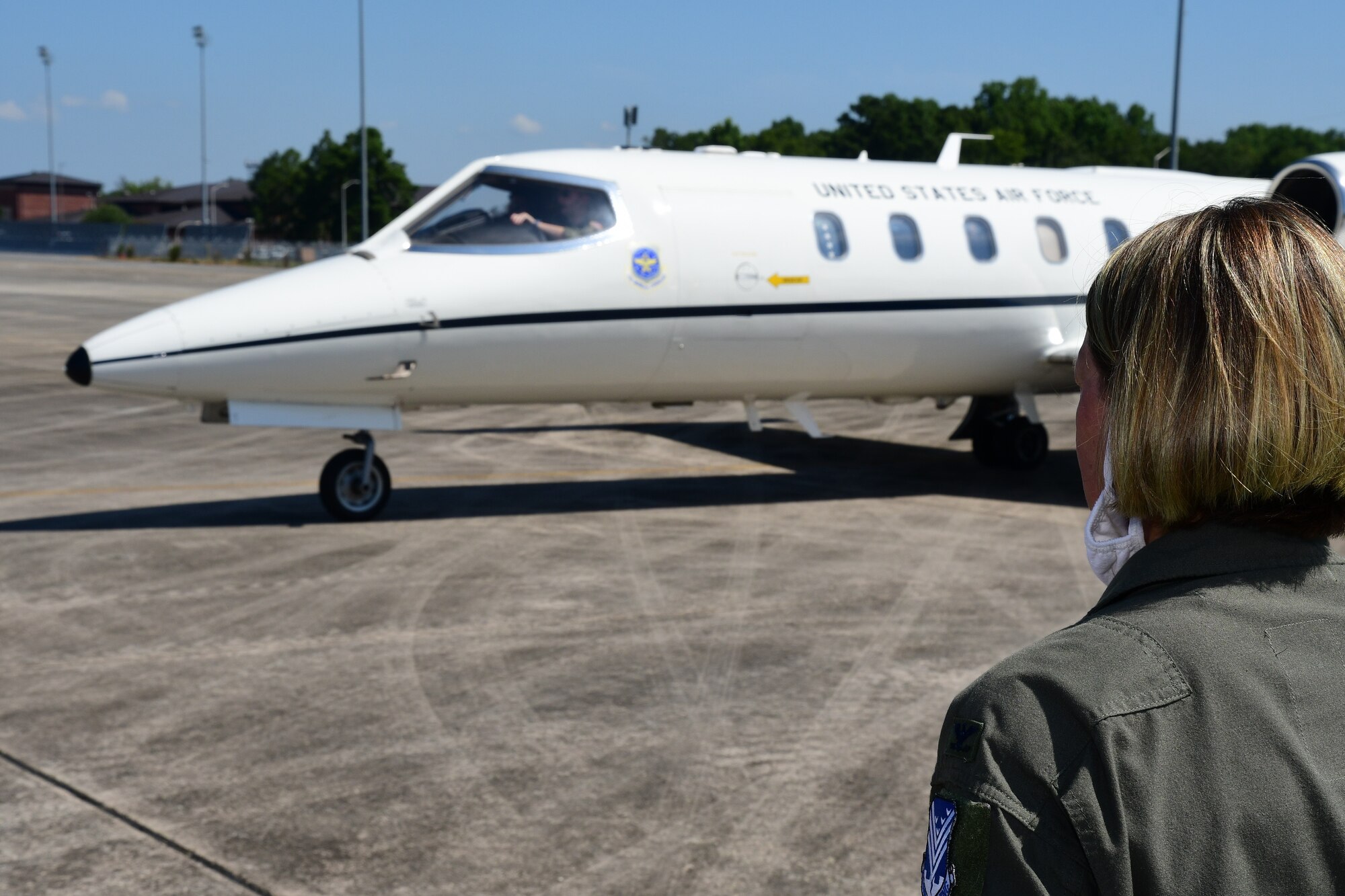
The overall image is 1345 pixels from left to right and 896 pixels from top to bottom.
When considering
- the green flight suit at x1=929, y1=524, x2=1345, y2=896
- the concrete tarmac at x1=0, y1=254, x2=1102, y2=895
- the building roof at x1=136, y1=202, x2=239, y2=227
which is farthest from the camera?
the building roof at x1=136, y1=202, x2=239, y2=227

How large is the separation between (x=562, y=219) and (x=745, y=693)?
4748mm

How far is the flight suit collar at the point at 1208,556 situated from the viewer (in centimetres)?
144

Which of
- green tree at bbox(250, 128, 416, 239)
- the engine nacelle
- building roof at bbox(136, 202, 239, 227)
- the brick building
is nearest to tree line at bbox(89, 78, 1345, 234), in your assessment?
green tree at bbox(250, 128, 416, 239)

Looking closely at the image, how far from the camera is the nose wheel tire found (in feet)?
43.4

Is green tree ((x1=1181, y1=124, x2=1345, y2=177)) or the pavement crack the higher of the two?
green tree ((x1=1181, y1=124, x2=1345, y2=177))

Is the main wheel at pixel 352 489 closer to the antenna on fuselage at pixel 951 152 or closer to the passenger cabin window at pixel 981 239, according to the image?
the passenger cabin window at pixel 981 239

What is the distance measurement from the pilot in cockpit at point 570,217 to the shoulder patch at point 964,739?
28.6 feet

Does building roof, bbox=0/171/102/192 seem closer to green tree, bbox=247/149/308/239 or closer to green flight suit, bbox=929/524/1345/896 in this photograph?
green tree, bbox=247/149/308/239

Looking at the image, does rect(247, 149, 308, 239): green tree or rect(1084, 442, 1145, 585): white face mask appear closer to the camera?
rect(1084, 442, 1145, 585): white face mask

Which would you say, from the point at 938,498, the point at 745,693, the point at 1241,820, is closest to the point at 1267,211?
the point at 1241,820

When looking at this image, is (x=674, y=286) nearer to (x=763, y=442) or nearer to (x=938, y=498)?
(x=938, y=498)

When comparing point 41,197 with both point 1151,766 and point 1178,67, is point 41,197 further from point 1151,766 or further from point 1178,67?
point 1151,766

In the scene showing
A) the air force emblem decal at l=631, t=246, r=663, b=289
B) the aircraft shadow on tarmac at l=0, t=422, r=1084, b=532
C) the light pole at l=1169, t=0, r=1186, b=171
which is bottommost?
the aircraft shadow on tarmac at l=0, t=422, r=1084, b=532

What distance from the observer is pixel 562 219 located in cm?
992
